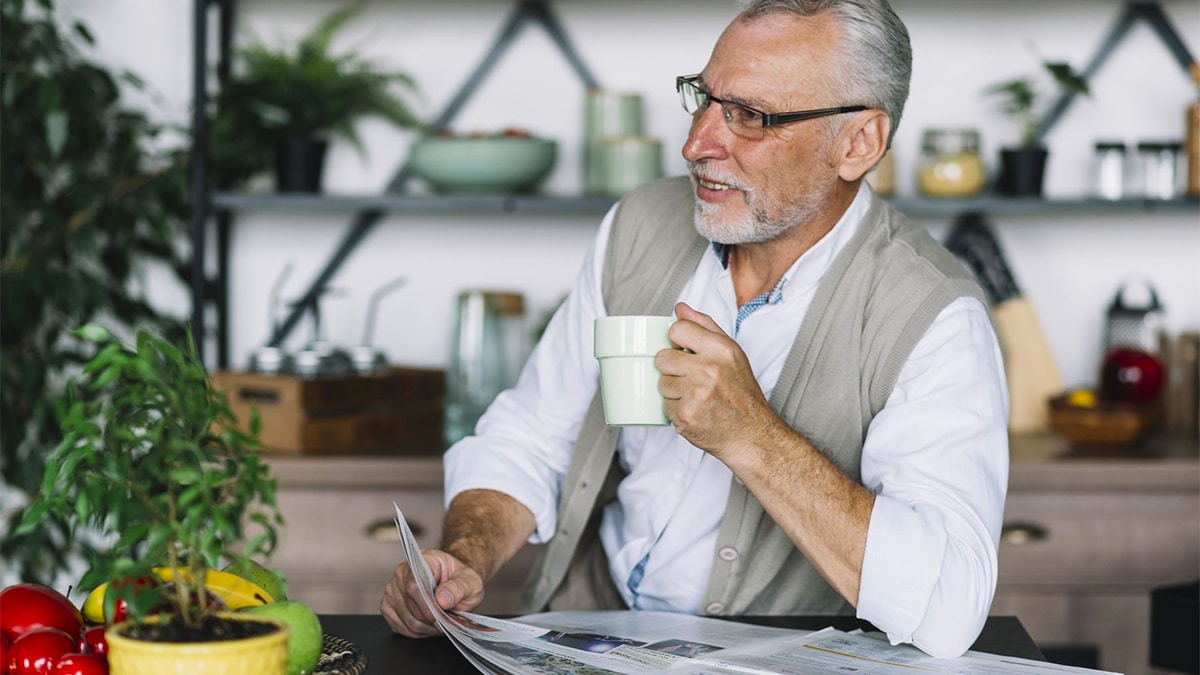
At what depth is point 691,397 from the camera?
49.4 inches

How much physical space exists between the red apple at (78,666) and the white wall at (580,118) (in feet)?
6.70

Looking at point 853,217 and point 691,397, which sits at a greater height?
point 853,217

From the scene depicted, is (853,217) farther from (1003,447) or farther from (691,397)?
(691,397)

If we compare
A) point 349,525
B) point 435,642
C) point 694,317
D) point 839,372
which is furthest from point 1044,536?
point 435,642

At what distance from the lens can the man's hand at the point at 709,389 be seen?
4.10 feet

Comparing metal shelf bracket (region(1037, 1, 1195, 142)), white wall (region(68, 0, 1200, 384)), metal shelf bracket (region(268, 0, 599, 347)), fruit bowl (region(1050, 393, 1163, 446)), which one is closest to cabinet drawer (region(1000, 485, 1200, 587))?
fruit bowl (region(1050, 393, 1163, 446))

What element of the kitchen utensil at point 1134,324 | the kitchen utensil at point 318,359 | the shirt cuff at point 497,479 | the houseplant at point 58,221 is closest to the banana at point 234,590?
the shirt cuff at point 497,479

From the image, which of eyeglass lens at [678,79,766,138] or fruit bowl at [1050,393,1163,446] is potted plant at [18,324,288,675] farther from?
fruit bowl at [1050,393,1163,446]

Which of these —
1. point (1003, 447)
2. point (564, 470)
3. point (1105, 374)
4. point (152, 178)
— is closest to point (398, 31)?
point (152, 178)

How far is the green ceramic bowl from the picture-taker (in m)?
2.67

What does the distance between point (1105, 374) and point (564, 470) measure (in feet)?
4.96

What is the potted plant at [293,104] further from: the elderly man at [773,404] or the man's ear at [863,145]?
the man's ear at [863,145]

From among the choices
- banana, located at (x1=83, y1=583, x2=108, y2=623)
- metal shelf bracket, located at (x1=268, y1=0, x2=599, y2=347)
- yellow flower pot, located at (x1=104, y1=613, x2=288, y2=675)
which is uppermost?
metal shelf bracket, located at (x1=268, y1=0, x2=599, y2=347)

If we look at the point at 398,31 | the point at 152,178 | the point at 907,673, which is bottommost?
the point at 907,673
